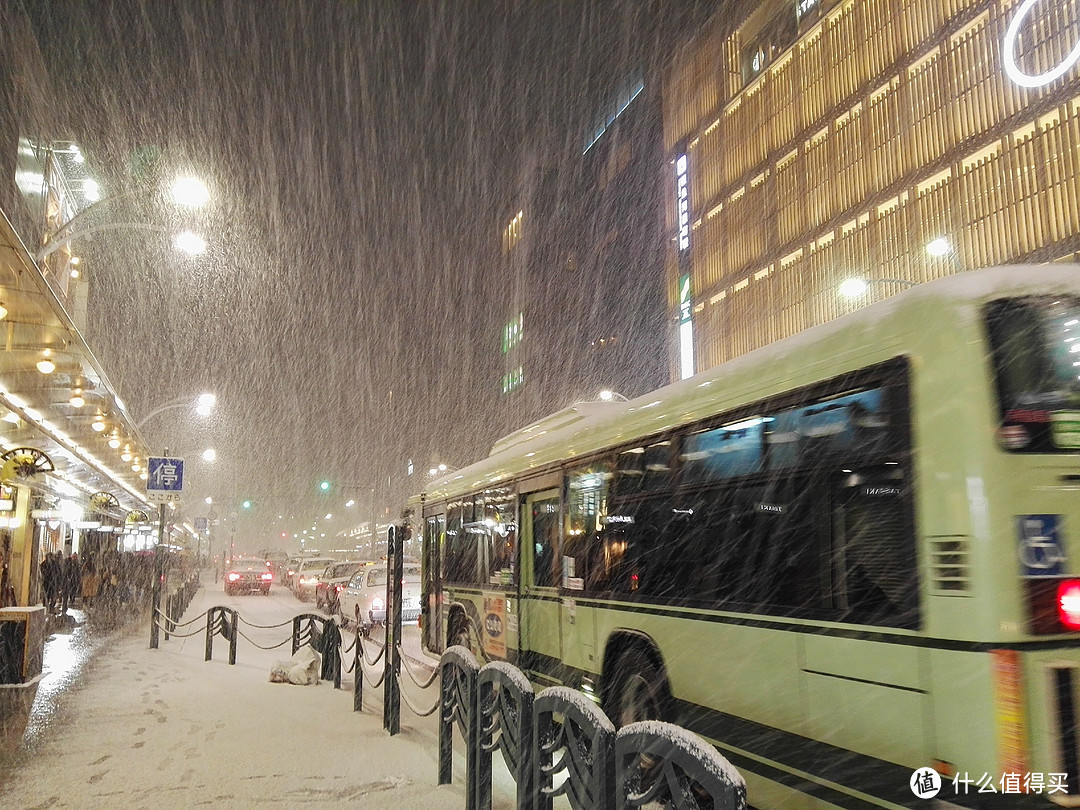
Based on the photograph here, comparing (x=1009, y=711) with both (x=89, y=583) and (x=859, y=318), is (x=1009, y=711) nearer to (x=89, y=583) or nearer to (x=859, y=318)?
(x=859, y=318)

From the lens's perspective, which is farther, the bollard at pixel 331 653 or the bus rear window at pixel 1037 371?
the bollard at pixel 331 653

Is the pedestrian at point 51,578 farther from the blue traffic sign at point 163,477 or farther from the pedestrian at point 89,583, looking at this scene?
the blue traffic sign at point 163,477

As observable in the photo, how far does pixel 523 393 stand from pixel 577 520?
62.4 meters

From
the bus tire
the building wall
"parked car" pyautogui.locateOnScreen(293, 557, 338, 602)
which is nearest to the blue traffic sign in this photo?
the bus tire

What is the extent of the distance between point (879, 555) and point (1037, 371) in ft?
4.17

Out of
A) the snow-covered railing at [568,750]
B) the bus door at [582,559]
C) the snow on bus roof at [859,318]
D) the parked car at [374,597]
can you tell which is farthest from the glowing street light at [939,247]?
the snow-covered railing at [568,750]

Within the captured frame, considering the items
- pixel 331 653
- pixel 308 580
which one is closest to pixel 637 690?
pixel 331 653

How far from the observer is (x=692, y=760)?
3281mm

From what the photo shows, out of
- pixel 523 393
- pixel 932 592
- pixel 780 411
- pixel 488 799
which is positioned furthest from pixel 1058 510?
pixel 523 393

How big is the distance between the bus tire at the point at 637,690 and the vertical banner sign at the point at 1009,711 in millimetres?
2866

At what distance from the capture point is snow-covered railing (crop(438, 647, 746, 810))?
3344 millimetres

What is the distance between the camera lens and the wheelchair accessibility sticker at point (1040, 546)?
12.7 feet

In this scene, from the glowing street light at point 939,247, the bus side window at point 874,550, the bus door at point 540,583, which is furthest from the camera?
the glowing street light at point 939,247

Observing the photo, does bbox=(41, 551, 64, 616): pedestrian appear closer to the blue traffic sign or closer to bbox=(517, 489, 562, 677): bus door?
the blue traffic sign
